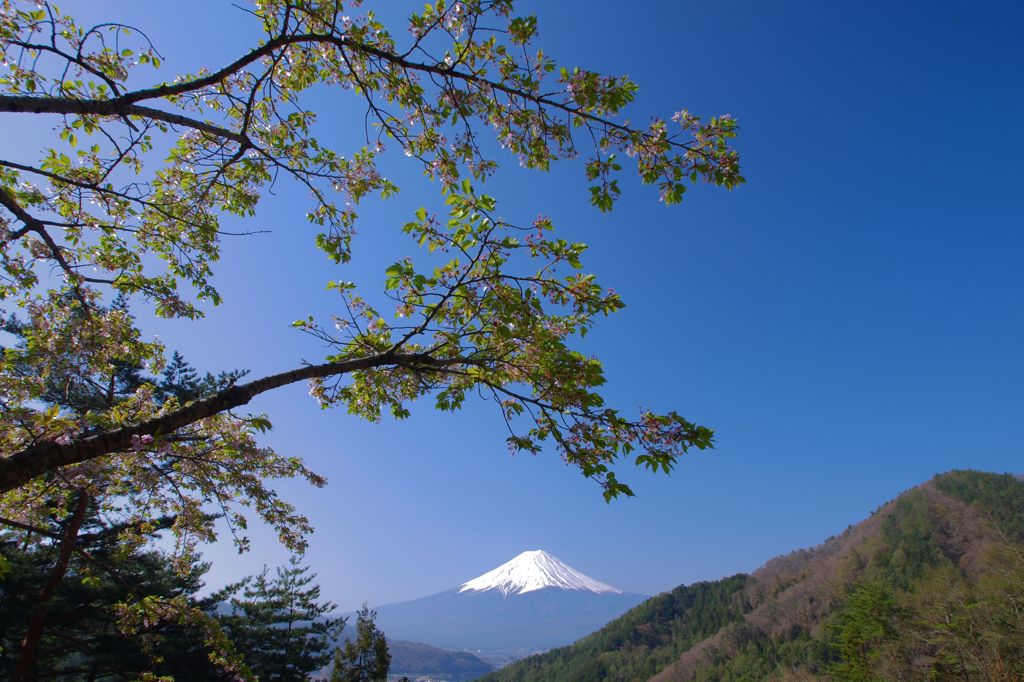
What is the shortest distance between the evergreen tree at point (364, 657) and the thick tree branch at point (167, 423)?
31.1m

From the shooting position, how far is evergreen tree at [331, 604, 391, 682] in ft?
91.8

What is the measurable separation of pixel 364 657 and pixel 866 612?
42923 mm

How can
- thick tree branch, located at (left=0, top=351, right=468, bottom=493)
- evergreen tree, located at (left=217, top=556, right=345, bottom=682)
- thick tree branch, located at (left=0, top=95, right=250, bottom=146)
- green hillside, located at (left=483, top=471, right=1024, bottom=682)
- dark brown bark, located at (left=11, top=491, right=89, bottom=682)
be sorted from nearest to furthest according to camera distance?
thick tree branch, located at (left=0, top=351, right=468, bottom=493) < thick tree branch, located at (left=0, top=95, right=250, bottom=146) < dark brown bark, located at (left=11, top=491, right=89, bottom=682) < evergreen tree, located at (left=217, top=556, right=345, bottom=682) < green hillside, located at (left=483, top=471, right=1024, bottom=682)

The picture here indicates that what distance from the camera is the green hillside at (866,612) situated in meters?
35.3

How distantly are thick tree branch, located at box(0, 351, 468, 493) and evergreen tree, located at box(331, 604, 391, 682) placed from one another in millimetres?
31131

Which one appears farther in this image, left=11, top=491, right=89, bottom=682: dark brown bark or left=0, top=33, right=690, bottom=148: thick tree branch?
left=11, top=491, right=89, bottom=682: dark brown bark

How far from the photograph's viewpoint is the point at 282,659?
23.0 m

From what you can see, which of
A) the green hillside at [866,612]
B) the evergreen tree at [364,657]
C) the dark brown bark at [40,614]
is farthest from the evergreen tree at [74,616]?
the green hillside at [866,612]

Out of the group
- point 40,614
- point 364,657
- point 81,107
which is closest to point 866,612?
point 364,657

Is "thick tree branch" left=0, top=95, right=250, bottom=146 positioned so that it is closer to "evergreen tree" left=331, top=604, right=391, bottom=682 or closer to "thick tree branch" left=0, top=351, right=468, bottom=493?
"thick tree branch" left=0, top=351, right=468, bottom=493

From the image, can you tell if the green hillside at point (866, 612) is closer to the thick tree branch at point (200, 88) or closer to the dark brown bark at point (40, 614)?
the thick tree branch at point (200, 88)

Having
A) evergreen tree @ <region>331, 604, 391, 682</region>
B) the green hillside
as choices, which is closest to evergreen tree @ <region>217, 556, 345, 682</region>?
evergreen tree @ <region>331, 604, 391, 682</region>

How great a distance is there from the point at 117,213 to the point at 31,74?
1178mm

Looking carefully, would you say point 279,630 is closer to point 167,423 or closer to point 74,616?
point 74,616
